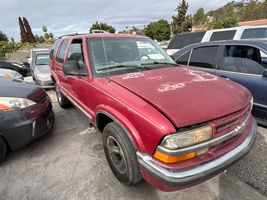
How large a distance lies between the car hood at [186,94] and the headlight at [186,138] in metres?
0.08

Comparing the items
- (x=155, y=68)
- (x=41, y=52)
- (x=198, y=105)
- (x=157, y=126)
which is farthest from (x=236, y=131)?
(x=41, y=52)

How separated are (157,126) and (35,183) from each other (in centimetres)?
187

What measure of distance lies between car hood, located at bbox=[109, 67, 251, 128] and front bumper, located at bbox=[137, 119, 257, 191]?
41cm

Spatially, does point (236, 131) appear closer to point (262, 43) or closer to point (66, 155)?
point (262, 43)

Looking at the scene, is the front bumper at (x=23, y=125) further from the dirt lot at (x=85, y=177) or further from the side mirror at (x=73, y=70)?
the side mirror at (x=73, y=70)

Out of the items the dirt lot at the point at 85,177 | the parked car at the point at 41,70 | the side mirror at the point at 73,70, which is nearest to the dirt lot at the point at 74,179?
the dirt lot at the point at 85,177

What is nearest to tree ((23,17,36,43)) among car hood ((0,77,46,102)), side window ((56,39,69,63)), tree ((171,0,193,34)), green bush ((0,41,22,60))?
green bush ((0,41,22,60))

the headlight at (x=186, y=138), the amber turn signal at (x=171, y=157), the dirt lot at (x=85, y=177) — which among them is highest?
the headlight at (x=186, y=138)

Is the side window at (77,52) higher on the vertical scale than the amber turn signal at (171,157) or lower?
higher

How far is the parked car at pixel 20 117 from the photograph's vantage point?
8.72 feet

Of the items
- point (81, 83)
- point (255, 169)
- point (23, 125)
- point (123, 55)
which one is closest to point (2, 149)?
point (23, 125)

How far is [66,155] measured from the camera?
298cm

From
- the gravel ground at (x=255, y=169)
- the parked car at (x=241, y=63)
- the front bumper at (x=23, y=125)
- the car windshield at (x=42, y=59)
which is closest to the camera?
the gravel ground at (x=255, y=169)

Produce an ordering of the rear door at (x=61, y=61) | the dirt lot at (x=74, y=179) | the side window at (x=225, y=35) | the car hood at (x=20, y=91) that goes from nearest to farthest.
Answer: the dirt lot at (x=74, y=179) → the car hood at (x=20, y=91) → the rear door at (x=61, y=61) → the side window at (x=225, y=35)
